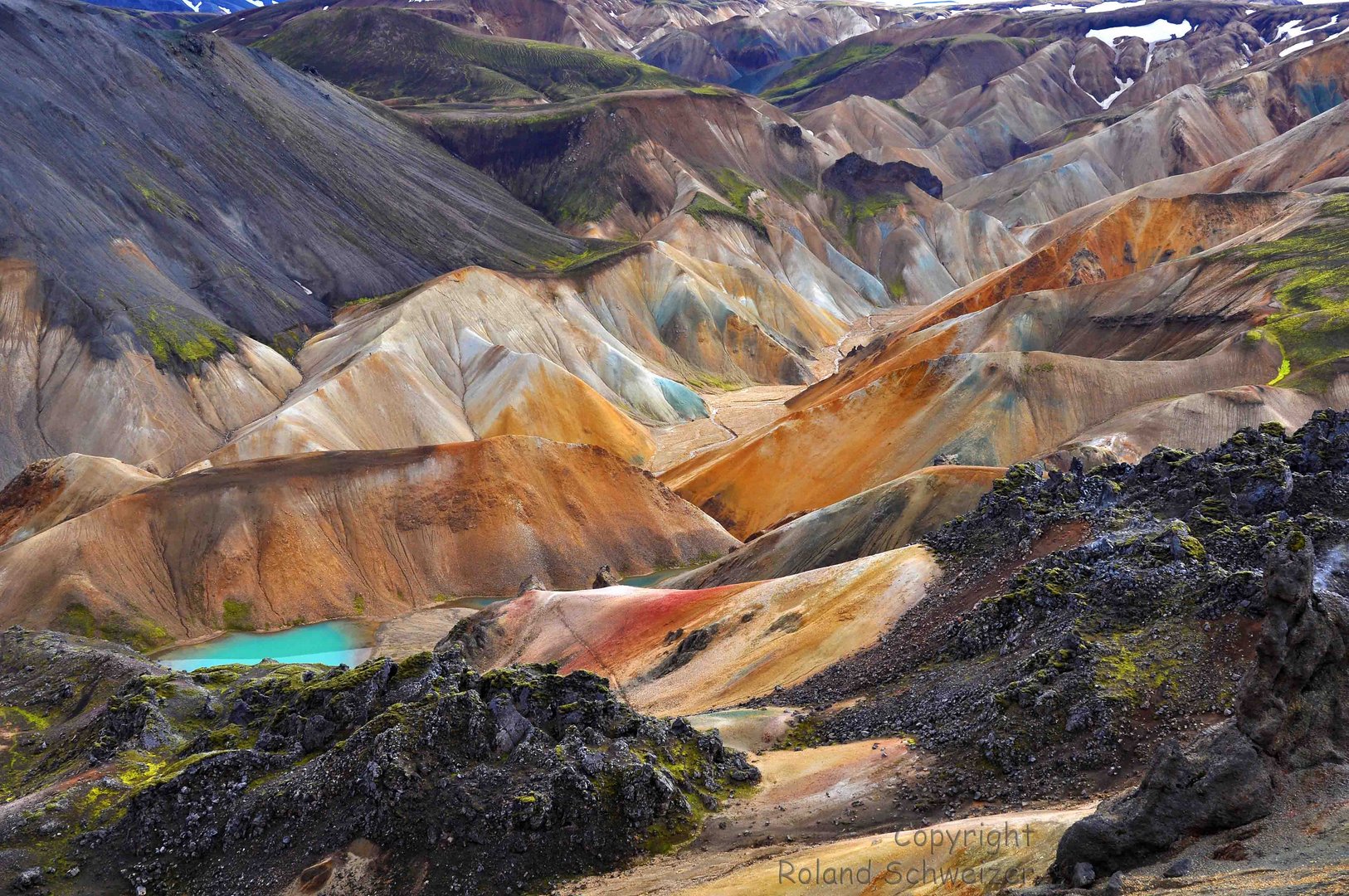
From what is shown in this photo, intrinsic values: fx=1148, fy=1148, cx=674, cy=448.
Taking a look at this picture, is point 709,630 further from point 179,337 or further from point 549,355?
point 549,355

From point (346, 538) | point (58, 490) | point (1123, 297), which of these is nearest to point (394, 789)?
point (346, 538)

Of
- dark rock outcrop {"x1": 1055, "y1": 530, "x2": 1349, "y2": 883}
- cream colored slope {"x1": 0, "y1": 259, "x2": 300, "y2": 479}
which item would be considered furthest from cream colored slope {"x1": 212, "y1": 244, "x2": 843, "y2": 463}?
dark rock outcrop {"x1": 1055, "y1": 530, "x2": 1349, "y2": 883}

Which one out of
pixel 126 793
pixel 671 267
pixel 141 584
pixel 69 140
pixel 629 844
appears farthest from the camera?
pixel 671 267

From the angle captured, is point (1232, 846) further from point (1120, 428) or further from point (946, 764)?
point (1120, 428)

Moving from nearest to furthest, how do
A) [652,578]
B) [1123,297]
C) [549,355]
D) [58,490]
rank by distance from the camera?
[58,490], [652,578], [1123,297], [549,355]

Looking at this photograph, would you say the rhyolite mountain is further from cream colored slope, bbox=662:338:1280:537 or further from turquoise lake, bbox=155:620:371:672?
turquoise lake, bbox=155:620:371:672

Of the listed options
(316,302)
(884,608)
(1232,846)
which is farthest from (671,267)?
(1232,846)
